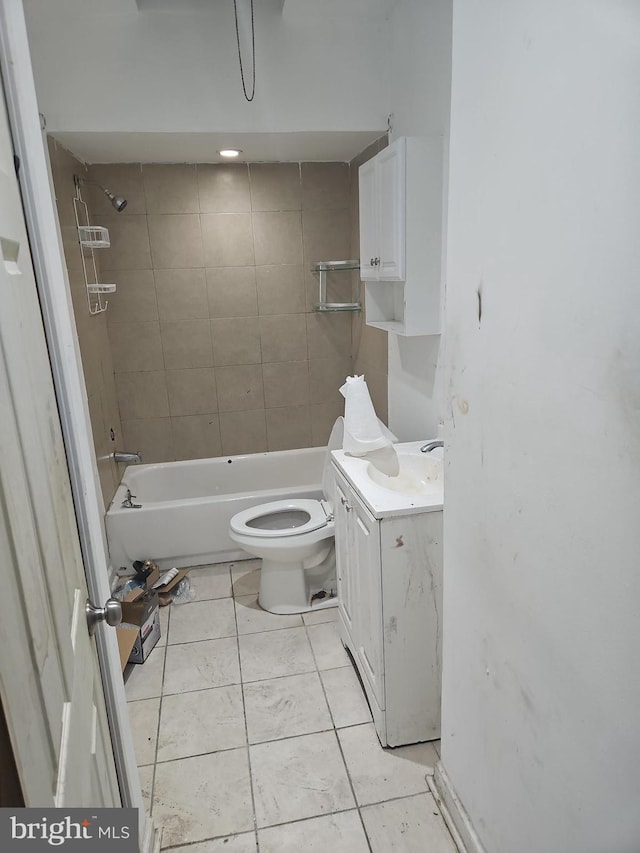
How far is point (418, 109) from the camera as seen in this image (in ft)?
7.81

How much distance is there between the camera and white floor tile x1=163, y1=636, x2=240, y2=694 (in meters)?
2.35

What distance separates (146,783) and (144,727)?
10.7 inches

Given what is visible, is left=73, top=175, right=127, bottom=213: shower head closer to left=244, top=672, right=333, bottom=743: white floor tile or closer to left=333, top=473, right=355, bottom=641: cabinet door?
left=333, top=473, right=355, bottom=641: cabinet door

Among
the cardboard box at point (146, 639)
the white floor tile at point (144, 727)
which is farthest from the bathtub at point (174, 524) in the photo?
the white floor tile at point (144, 727)

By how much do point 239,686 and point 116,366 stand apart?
7.04 feet

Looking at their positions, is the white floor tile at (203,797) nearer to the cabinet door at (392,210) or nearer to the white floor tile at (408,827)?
the white floor tile at (408,827)

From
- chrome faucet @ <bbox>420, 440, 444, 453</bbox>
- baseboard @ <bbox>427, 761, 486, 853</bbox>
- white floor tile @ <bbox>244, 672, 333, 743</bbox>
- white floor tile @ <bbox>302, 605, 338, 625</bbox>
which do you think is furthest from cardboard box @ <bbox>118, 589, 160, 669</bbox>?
chrome faucet @ <bbox>420, 440, 444, 453</bbox>

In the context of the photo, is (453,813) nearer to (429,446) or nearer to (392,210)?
(429,446)

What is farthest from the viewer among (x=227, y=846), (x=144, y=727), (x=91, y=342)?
(x=91, y=342)

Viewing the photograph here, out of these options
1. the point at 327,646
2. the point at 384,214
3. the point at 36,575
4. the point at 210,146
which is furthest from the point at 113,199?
the point at 36,575

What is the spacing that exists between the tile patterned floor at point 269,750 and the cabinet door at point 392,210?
1667mm

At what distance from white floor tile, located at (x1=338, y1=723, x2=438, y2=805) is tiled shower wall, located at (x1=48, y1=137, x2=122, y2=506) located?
1.84 metres

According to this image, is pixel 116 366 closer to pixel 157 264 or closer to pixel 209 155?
pixel 157 264

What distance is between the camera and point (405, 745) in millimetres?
1983
